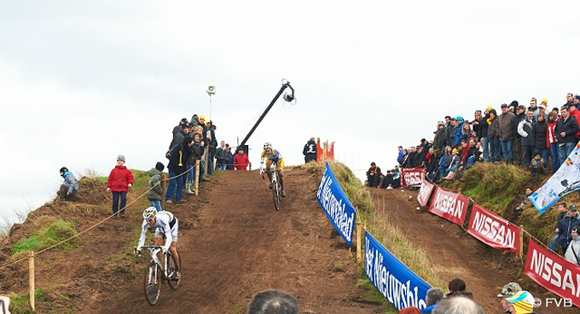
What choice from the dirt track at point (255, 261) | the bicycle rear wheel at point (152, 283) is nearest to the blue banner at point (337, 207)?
the dirt track at point (255, 261)

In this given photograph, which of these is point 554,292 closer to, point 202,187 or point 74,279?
point 74,279

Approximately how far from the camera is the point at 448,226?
78.0 feet

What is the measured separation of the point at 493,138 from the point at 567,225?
801 centimetres

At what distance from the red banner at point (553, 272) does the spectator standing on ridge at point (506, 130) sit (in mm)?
5707

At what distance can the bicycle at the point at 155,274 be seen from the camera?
13398 millimetres

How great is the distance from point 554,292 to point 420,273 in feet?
10.2

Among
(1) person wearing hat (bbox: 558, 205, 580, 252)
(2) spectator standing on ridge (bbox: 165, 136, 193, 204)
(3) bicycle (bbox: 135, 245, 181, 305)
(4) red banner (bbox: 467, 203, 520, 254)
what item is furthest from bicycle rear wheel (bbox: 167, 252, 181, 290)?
(4) red banner (bbox: 467, 203, 520, 254)

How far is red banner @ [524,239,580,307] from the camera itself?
1438 centimetres

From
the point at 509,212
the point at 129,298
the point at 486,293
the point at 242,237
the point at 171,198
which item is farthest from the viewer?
the point at 171,198

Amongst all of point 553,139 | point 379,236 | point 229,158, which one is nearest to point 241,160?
point 229,158

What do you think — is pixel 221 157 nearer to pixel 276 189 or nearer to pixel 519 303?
pixel 276 189

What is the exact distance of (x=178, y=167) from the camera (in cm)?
2209

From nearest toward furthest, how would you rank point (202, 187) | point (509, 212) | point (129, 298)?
point (129, 298)
point (509, 212)
point (202, 187)

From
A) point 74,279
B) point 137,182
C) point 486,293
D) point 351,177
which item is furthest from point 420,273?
point 137,182
